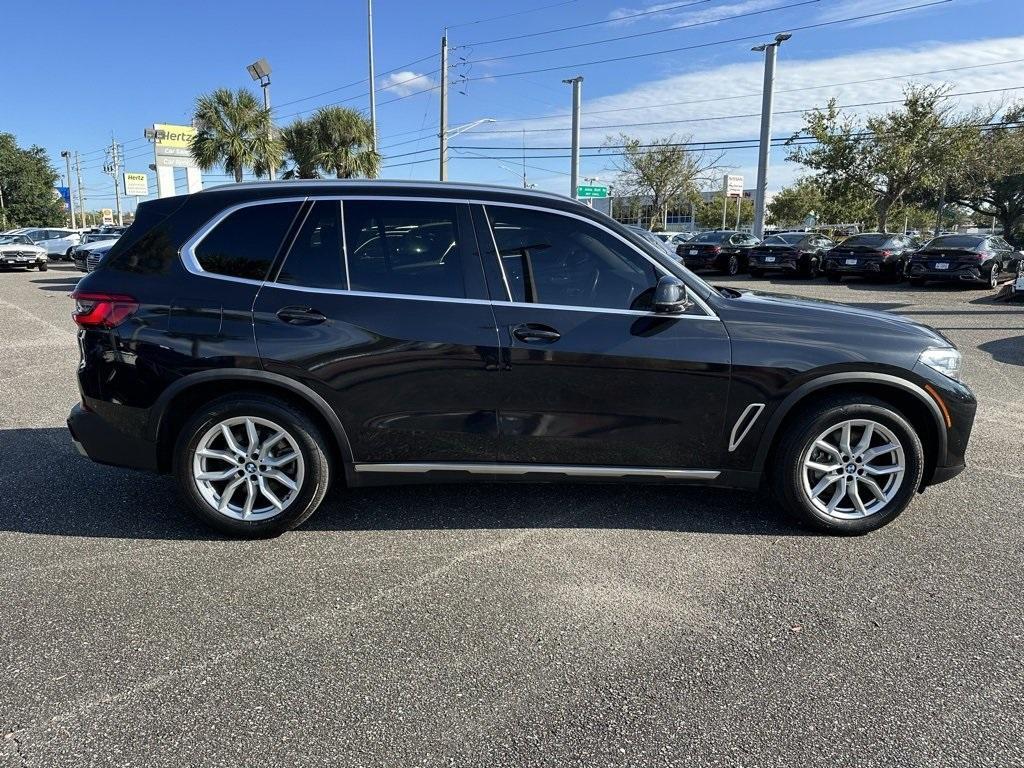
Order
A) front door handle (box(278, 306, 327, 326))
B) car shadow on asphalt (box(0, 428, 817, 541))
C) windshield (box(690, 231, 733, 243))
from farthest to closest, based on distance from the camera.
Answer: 1. windshield (box(690, 231, 733, 243))
2. car shadow on asphalt (box(0, 428, 817, 541))
3. front door handle (box(278, 306, 327, 326))

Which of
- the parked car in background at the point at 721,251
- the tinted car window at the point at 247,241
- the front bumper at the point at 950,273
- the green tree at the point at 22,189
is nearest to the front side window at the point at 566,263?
the tinted car window at the point at 247,241

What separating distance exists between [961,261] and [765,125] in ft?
38.2

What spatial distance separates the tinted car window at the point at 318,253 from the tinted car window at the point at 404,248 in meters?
0.06

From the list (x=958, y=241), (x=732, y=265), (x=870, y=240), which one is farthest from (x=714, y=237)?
(x=958, y=241)

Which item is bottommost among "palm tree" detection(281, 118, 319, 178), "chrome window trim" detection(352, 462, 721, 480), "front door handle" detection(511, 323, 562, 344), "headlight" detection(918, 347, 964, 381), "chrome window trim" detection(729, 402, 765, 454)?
"chrome window trim" detection(352, 462, 721, 480)

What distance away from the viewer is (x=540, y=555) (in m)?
3.68

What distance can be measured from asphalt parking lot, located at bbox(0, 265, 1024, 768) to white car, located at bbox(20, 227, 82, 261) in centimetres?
3484

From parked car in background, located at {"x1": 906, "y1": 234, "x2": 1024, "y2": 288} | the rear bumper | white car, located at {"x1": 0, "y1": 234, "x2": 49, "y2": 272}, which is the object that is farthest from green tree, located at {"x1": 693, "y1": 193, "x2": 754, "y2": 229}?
the rear bumper

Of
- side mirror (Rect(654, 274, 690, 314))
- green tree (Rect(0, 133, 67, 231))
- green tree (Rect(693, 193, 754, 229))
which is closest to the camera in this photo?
side mirror (Rect(654, 274, 690, 314))

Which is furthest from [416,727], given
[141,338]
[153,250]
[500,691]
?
[153,250]

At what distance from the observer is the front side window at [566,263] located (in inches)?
147

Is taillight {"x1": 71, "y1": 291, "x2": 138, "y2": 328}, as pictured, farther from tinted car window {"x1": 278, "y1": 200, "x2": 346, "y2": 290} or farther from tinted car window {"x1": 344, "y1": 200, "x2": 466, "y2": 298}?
tinted car window {"x1": 344, "y1": 200, "x2": 466, "y2": 298}

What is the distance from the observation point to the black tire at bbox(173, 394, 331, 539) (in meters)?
3.72

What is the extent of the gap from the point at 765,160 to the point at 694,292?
90.1 ft
